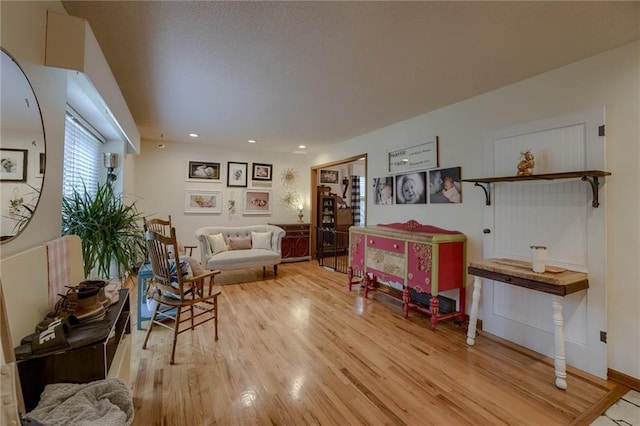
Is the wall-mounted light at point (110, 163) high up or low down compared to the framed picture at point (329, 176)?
down

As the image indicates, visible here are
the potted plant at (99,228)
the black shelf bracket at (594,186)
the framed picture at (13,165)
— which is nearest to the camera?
the framed picture at (13,165)

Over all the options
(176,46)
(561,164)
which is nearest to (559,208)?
(561,164)

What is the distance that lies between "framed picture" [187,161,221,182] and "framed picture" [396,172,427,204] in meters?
3.80

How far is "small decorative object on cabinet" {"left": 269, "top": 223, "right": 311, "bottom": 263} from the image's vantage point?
19.8ft

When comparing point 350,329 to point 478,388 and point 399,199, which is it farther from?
point 399,199

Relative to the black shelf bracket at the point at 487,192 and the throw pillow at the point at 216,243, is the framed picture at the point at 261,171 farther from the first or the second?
the black shelf bracket at the point at 487,192

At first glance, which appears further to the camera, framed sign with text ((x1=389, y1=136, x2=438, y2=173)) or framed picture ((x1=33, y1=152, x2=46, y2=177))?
framed sign with text ((x1=389, y1=136, x2=438, y2=173))

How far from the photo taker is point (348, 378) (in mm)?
2072

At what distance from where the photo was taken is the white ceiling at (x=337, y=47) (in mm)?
1682

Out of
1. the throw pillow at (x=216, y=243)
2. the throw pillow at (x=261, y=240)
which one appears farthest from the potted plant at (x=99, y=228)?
the throw pillow at (x=261, y=240)

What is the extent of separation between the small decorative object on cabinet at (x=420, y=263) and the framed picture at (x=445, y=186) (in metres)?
0.37

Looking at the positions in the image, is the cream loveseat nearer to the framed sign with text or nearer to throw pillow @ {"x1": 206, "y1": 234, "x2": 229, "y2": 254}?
throw pillow @ {"x1": 206, "y1": 234, "x2": 229, "y2": 254}

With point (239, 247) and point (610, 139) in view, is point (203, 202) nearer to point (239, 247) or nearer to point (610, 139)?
point (239, 247)

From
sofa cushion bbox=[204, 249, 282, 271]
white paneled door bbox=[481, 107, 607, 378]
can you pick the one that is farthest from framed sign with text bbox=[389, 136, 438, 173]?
sofa cushion bbox=[204, 249, 282, 271]
